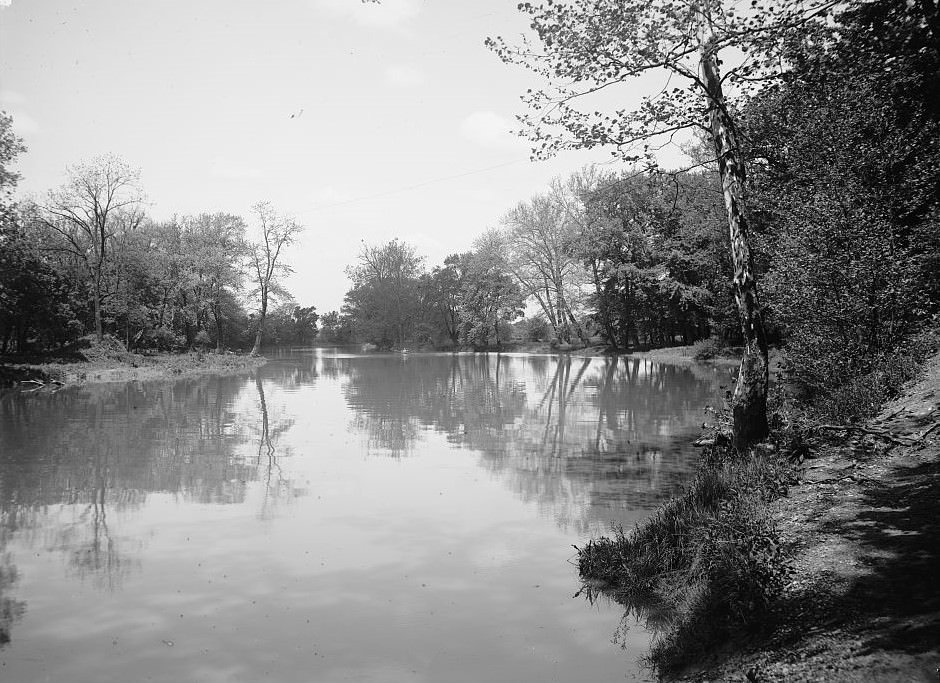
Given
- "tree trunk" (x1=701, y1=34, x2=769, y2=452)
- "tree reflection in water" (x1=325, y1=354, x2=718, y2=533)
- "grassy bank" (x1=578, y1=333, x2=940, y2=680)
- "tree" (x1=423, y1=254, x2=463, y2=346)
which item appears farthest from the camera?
"tree" (x1=423, y1=254, x2=463, y2=346)

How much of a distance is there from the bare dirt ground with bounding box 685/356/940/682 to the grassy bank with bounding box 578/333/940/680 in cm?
9

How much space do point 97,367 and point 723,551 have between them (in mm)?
37359

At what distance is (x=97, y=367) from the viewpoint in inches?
1384

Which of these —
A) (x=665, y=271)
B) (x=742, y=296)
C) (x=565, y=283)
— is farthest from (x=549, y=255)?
(x=742, y=296)

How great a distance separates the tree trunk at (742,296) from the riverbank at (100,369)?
30012mm

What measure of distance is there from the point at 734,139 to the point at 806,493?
19.8 feet

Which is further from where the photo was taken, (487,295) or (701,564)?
(487,295)

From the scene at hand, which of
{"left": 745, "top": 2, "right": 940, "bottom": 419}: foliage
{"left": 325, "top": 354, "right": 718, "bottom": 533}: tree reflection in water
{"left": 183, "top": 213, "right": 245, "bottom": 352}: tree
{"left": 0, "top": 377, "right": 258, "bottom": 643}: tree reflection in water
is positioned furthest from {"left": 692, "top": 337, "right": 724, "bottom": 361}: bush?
{"left": 183, "top": 213, "right": 245, "bottom": 352}: tree

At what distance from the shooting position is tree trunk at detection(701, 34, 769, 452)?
33.3 ft

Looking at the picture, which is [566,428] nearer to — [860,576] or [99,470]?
[99,470]

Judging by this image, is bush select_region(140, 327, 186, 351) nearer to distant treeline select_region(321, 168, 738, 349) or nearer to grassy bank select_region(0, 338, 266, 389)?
grassy bank select_region(0, 338, 266, 389)

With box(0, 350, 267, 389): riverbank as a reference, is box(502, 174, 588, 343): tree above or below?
above

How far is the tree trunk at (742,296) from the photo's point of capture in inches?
399

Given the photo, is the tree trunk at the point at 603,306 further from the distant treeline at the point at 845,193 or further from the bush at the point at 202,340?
the bush at the point at 202,340
